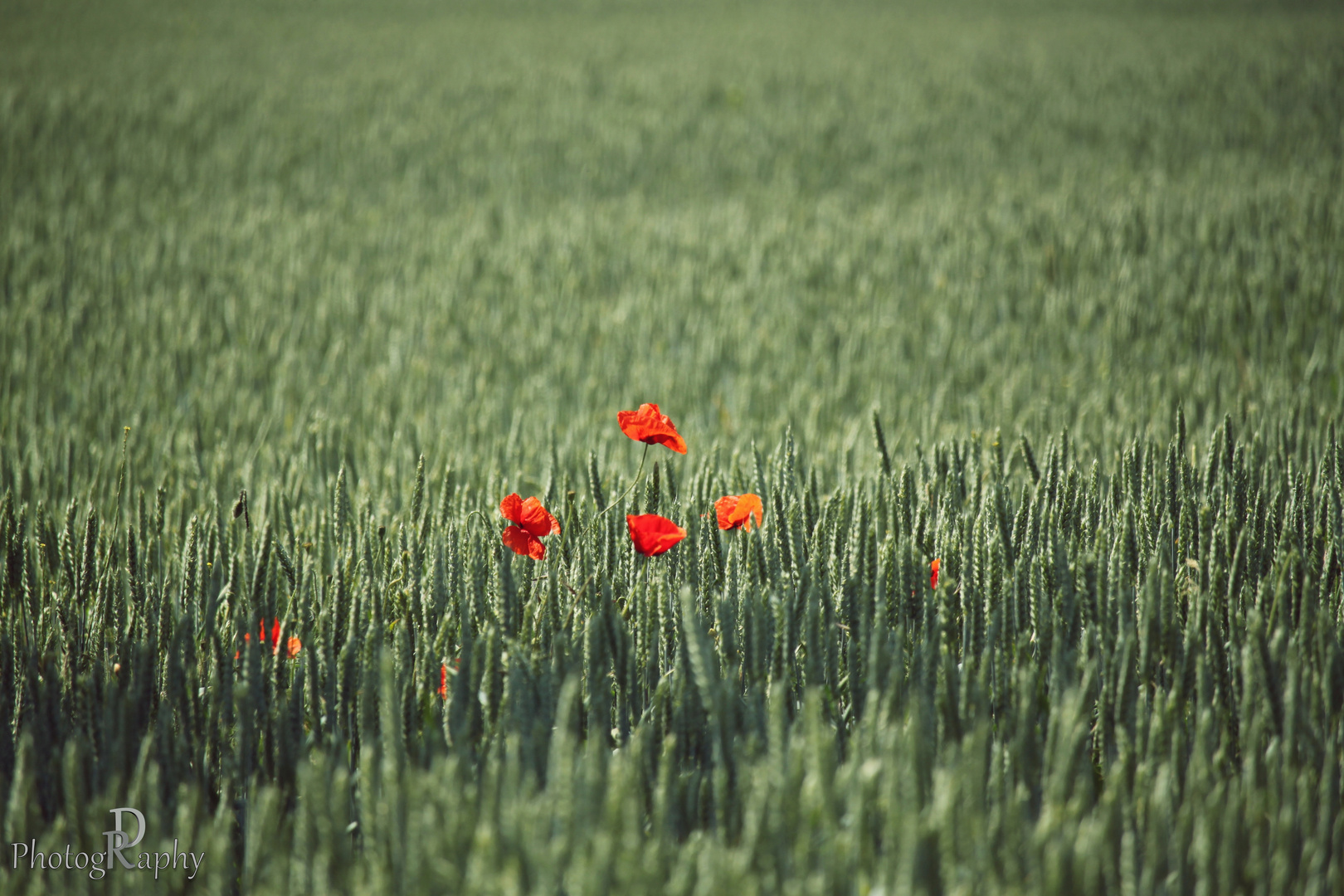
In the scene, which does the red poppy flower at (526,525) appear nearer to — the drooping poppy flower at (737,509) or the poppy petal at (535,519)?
the poppy petal at (535,519)

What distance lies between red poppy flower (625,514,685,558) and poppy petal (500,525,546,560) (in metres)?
0.17

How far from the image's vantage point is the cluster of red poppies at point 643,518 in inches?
53.1

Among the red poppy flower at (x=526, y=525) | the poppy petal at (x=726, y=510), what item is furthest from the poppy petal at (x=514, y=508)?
the poppy petal at (x=726, y=510)

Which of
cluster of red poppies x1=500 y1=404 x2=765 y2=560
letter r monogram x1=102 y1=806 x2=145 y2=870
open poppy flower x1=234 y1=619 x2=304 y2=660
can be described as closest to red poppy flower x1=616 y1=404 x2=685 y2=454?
cluster of red poppies x1=500 y1=404 x2=765 y2=560

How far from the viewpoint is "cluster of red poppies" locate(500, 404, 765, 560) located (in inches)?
53.1

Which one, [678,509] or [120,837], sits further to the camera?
[678,509]

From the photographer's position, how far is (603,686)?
46.6 inches

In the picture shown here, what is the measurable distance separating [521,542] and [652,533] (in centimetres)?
22

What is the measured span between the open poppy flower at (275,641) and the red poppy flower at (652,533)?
1.71 feet

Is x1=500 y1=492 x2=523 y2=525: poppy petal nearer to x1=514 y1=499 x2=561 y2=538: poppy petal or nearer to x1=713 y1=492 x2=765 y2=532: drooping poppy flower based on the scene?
x1=514 y1=499 x2=561 y2=538: poppy petal

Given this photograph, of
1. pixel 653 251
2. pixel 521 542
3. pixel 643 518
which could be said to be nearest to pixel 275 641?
pixel 521 542

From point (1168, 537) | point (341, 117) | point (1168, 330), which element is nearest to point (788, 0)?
point (341, 117)

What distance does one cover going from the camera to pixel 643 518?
1.34 m

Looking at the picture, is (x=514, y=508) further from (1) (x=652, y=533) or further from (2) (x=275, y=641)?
(2) (x=275, y=641)
